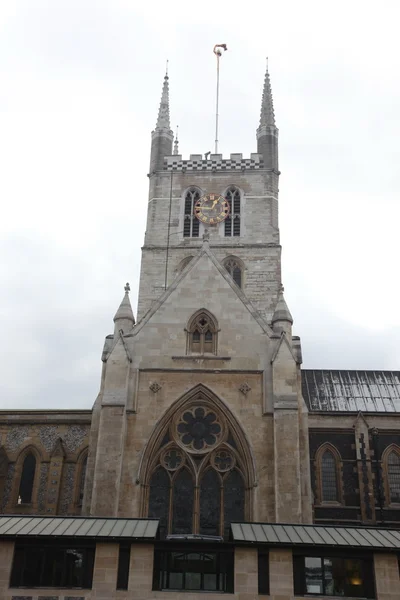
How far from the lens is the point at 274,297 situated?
4494cm

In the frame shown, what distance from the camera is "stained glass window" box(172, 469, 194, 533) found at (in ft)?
74.8

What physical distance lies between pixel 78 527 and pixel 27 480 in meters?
14.7

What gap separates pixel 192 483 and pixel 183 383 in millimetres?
3918

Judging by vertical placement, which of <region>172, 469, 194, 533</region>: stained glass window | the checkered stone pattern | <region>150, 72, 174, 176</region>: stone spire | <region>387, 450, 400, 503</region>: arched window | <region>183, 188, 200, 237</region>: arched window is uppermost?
<region>150, 72, 174, 176</region>: stone spire

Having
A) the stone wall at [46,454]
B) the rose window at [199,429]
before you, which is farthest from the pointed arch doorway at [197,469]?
the stone wall at [46,454]

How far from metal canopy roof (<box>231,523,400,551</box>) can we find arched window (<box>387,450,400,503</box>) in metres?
13.0

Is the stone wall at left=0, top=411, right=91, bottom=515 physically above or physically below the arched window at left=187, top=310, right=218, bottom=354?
below

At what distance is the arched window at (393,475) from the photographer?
30.9 meters

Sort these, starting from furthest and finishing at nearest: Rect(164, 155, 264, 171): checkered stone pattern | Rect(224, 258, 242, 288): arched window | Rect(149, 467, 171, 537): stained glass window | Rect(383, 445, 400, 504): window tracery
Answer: Rect(164, 155, 264, 171): checkered stone pattern, Rect(224, 258, 242, 288): arched window, Rect(383, 445, 400, 504): window tracery, Rect(149, 467, 171, 537): stained glass window

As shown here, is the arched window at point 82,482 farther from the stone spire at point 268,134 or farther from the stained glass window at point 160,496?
the stone spire at point 268,134

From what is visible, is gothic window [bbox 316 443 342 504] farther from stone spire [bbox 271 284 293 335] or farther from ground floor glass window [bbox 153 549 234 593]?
ground floor glass window [bbox 153 549 234 593]

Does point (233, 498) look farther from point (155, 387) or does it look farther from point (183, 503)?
point (155, 387)

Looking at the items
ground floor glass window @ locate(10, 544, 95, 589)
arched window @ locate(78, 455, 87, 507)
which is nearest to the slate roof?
arched window @ locate(78, 455, 87, 507)

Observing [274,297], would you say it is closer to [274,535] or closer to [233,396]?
[233,396]
